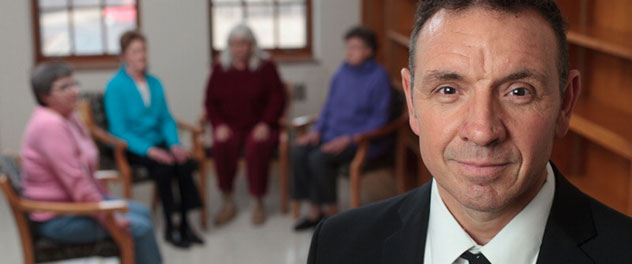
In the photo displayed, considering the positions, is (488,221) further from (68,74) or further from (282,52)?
(282,52)

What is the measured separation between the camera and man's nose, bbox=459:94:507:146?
0.93m

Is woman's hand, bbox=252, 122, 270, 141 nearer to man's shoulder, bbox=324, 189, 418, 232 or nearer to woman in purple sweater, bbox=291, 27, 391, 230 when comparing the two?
woman in purple sweater, bbox=291, 27, 391, 230

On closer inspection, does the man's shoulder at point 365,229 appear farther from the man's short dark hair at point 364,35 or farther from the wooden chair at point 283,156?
the wooden chair at point 283,156

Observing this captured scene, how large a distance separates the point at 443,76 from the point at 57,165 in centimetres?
292

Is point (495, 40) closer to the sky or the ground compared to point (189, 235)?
closer to the sky

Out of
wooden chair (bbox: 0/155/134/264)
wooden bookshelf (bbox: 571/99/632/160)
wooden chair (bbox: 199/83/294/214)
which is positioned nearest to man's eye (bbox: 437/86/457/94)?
wooden bookshelf (bbox: 571/99/632/160)

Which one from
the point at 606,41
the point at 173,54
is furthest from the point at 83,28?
the point at 606,41

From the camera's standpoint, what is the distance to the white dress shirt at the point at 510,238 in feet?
3.35

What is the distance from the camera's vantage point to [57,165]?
3.59 m

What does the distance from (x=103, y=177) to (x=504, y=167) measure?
3432 millimetres

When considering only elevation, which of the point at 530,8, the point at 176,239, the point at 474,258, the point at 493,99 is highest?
the point at 530,8

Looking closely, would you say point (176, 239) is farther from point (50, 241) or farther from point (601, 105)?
point (601, 105)

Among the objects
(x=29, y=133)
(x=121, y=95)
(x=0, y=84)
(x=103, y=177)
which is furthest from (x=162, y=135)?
(x=0, y=84)

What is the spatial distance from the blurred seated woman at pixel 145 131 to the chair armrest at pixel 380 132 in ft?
3.35
